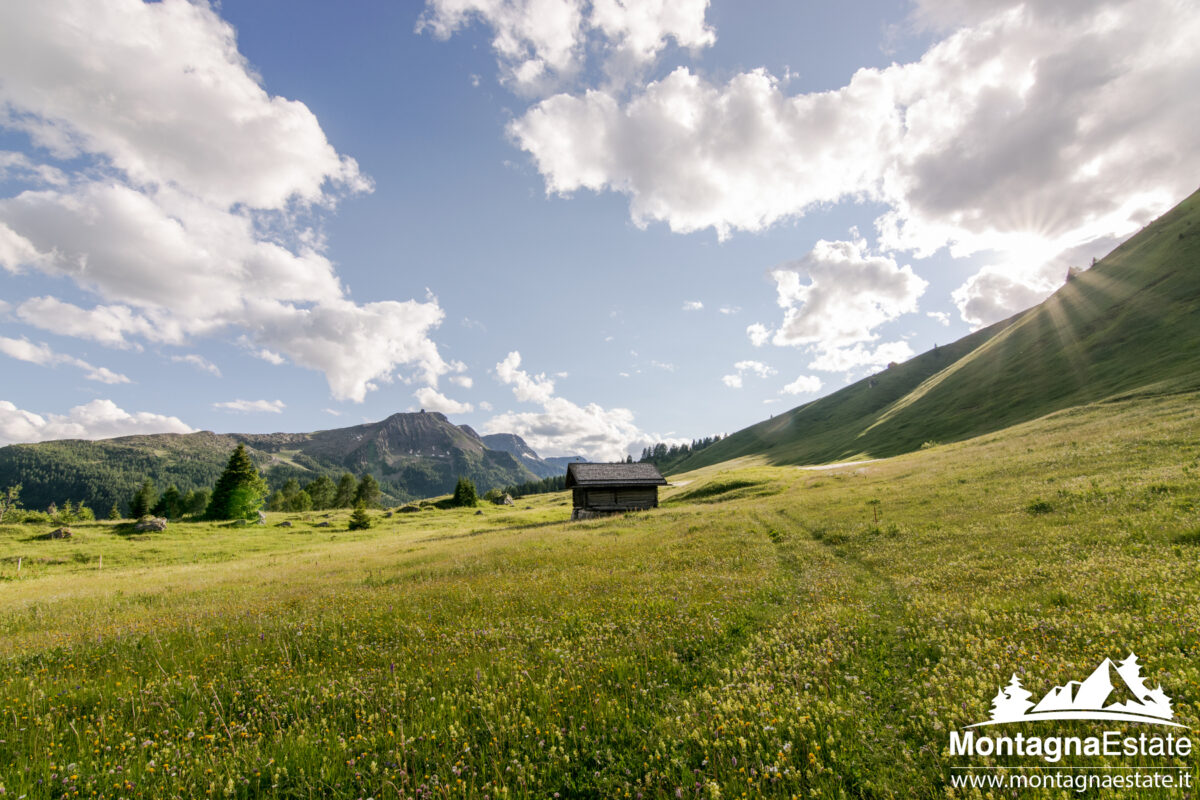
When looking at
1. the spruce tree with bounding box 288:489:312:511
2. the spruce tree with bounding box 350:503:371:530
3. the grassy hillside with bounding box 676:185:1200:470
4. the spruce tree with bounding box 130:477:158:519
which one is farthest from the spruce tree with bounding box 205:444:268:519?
the grassy hillside with bounding box 676:185:1200:470

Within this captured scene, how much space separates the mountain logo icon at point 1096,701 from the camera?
16.4ft

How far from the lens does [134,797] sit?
4.54 metres

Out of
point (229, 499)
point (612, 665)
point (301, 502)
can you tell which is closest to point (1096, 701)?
point (612, 665)

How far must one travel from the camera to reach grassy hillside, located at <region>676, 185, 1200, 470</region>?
2566 inches

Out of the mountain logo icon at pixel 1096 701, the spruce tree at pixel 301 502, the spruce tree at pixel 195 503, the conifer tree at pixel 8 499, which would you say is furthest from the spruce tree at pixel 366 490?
the mountain logo icon at pixel 1096 701

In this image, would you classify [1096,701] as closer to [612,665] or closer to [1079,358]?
[612,665]

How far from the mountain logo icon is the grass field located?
16cm

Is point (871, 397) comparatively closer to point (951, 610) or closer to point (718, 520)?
point (718, 520)

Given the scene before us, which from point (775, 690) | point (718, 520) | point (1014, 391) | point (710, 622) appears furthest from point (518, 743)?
point (1014, 391)

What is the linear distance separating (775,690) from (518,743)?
3.54m

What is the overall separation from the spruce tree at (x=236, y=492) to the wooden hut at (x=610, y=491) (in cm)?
5310

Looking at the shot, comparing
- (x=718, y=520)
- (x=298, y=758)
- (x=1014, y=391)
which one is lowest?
(x=718, y=520)

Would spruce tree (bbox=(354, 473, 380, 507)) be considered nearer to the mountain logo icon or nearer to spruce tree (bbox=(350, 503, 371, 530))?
spruce tree (bbox=(350, 503, 371, 530))

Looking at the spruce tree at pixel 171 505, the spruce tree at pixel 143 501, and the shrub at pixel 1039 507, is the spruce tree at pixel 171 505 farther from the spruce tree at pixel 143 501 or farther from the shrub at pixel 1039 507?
the shrub at pixel 1039 507
